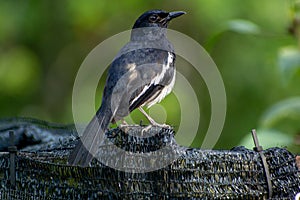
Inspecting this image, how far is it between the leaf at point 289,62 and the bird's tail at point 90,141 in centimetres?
107

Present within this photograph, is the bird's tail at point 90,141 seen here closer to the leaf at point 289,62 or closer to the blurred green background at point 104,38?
the leaf at point 289,62

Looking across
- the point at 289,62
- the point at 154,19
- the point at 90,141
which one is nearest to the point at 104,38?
the point at 154,19

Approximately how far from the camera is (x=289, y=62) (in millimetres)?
4184

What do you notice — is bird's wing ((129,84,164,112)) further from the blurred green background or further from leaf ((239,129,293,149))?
the blurred green background

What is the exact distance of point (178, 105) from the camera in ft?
26.7

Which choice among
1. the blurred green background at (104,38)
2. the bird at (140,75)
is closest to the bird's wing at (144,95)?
the bird at (140,75)

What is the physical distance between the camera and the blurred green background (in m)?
8.19

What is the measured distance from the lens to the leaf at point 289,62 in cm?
409

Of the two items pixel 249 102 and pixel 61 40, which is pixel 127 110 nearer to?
pixel 249 102

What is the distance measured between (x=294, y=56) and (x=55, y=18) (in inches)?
224

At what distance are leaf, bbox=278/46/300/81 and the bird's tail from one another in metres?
1.07


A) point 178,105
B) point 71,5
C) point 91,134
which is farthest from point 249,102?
point 91,134

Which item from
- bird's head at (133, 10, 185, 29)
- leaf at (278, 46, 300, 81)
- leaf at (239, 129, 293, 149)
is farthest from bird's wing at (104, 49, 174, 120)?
leaf at (278, 46, 300, 81)

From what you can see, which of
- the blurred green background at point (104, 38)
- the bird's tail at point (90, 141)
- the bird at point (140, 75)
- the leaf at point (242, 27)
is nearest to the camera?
the bird's tail at point (90, 141)
